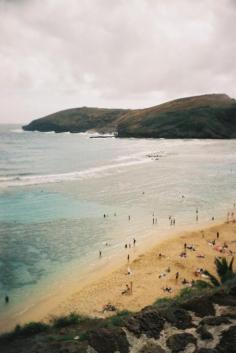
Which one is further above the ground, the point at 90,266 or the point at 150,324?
the point at 150,324

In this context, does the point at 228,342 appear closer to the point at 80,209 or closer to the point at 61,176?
the point at 80,209

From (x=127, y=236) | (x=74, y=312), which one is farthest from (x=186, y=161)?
(x=74, y=312)

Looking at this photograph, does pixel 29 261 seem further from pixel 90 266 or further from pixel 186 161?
pixel 186 161

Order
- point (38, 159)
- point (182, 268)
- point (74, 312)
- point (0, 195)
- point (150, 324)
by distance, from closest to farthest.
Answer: point (150, 324), point (74, 312), point (182, 268), point (0, 195), point (38, 159)

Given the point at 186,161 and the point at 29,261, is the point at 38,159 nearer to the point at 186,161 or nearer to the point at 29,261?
the point at 186,161

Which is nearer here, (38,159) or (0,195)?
(0,195)

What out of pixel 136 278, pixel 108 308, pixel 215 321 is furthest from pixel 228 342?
pixel 136 278

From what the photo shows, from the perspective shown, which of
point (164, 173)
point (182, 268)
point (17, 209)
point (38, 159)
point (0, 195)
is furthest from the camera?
point (38, 159)
